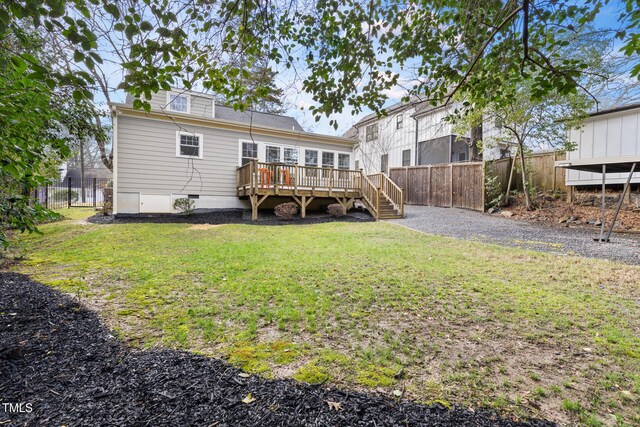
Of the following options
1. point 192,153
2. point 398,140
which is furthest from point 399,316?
point 398,140

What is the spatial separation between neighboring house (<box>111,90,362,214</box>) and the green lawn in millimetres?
5207

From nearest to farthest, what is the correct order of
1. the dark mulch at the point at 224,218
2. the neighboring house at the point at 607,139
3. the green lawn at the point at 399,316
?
the green lawn at the point at 399,316
the neighboring house at the point at 607,139
the dark mulch at the point at 224,218

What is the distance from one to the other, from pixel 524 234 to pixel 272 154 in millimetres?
9675

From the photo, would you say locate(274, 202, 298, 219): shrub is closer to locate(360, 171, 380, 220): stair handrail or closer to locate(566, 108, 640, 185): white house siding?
locate(360, 171, 380, 220): stair handrail

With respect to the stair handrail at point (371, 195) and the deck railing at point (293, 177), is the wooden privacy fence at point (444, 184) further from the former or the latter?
the deck railing at point (293, 177)

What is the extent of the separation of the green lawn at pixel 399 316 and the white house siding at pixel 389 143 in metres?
12.9

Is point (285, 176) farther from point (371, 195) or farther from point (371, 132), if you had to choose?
point (371, 132)

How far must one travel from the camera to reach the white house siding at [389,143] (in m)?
17.6

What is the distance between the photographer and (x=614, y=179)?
29.5 ft

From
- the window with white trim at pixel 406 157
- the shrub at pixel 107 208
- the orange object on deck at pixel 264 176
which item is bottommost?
the shrub at pixel 107 208

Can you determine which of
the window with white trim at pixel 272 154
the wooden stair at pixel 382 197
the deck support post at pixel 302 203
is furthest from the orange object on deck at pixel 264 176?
the wooden stair at pixel 382 197

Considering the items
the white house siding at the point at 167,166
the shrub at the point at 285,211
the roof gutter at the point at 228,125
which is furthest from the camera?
the shrub at the point at 285,211

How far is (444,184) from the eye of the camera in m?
13.5

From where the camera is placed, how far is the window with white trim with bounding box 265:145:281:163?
12.7 m
